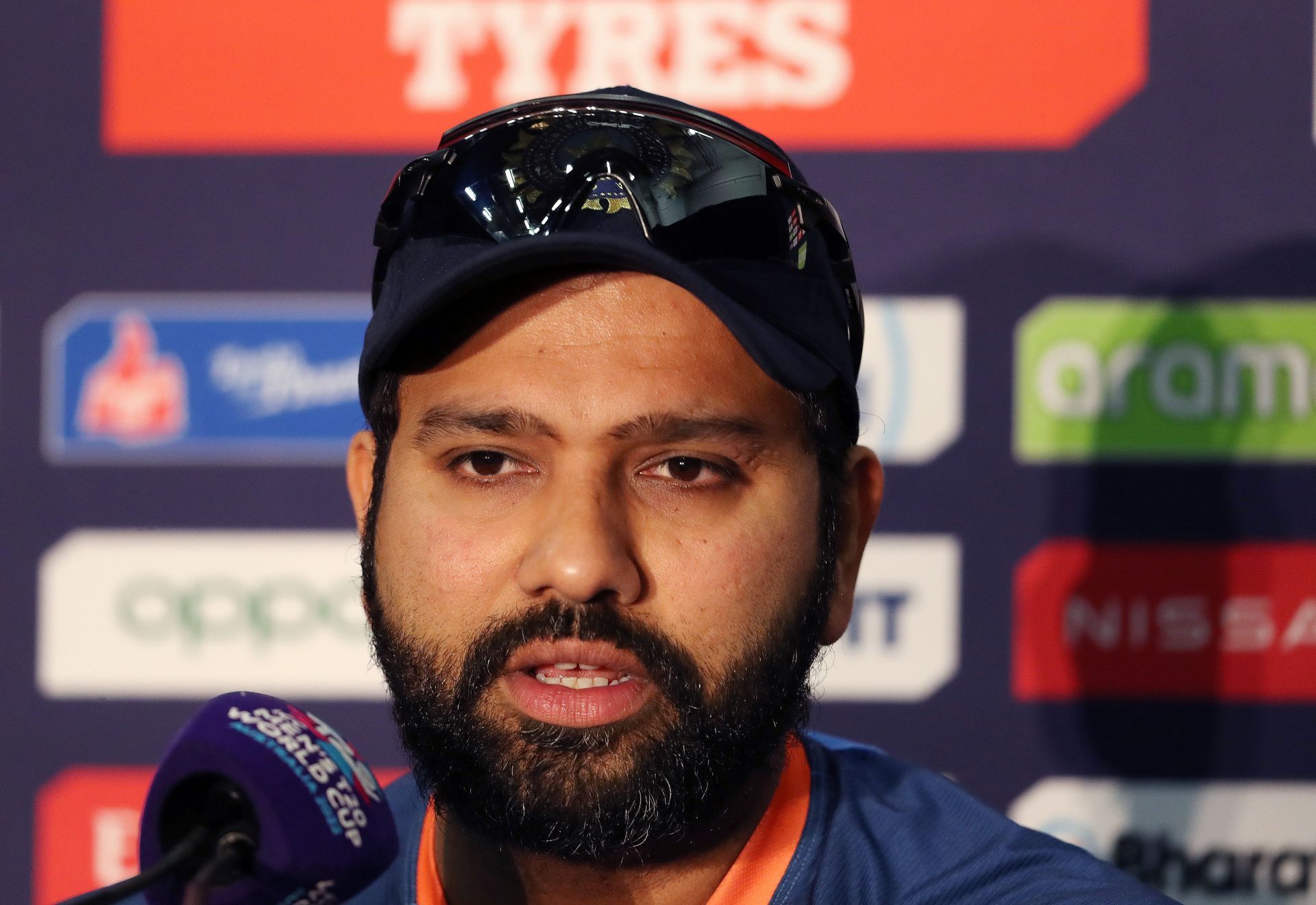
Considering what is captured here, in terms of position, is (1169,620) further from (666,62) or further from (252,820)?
(252,820)

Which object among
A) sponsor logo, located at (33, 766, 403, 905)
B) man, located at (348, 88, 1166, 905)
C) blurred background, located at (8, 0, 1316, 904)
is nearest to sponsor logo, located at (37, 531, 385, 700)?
→ blurred background, located at (8, 0, 1316, 904)

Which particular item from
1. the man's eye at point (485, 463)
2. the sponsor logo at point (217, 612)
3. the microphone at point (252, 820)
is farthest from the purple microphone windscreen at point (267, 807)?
the sponsor logo at point (217, 612)

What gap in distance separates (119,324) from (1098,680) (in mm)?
1496

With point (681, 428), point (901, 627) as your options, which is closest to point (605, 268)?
point (681, 428)

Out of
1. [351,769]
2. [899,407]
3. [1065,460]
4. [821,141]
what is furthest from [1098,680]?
[351,769]

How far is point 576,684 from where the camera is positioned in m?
0.91

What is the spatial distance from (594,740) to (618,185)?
43cm

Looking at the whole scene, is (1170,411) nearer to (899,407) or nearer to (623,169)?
(899,407)

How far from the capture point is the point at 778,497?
3.26 feet

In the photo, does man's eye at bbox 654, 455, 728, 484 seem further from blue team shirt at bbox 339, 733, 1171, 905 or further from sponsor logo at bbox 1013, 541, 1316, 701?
sponsor logo at bbox 1013, 541, 1316, 701

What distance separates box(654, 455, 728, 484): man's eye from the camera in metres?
0.97

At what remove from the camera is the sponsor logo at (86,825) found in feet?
5.89

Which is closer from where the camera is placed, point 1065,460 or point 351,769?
point 351,769

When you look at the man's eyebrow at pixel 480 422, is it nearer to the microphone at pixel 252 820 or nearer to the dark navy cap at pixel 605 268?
the dark navy cap at pixel 605 268
